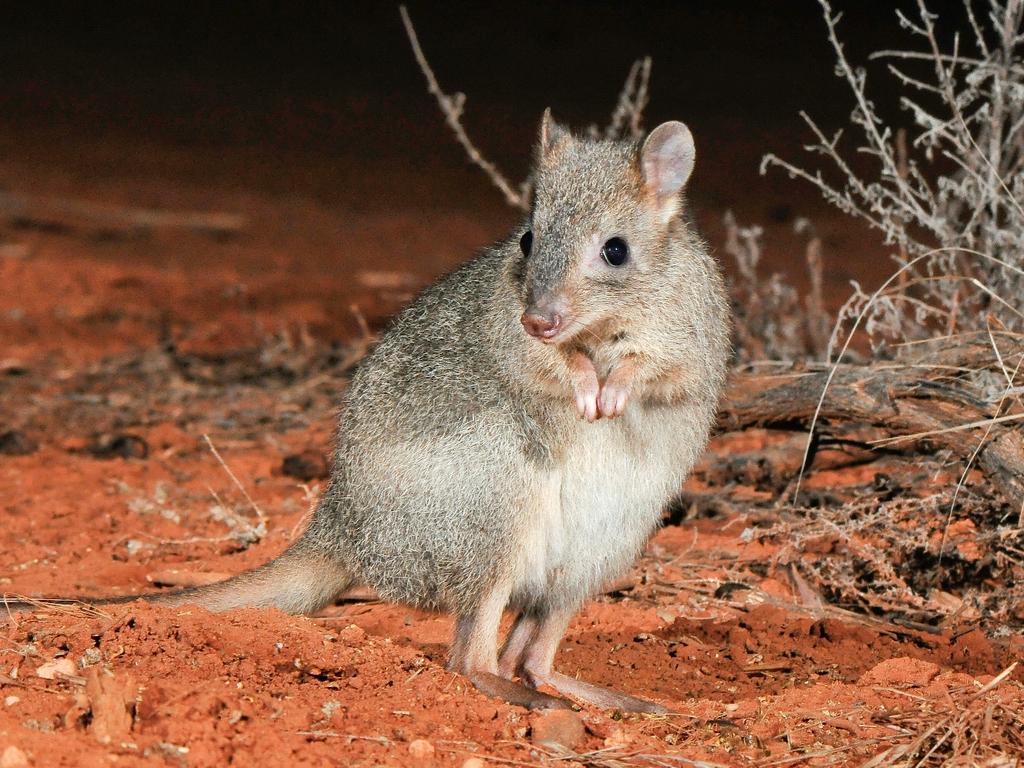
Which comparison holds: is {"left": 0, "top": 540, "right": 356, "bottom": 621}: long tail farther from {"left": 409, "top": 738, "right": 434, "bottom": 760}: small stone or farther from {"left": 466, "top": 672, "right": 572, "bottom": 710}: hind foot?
{"left": 409, "top": 738, "right": 434, "bottom": 760}: small stone

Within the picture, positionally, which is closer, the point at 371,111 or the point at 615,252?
the point at 615,252

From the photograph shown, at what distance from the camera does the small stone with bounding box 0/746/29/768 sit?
3.06 meters

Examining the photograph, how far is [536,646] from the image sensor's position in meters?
4.53

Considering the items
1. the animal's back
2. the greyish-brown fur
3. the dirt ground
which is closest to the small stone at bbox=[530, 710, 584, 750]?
the dirt ground

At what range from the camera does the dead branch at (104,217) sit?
38.0ft

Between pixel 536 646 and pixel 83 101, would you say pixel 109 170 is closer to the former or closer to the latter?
pixel 83 101

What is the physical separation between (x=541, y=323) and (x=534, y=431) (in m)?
0.38

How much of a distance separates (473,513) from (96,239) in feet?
26.3

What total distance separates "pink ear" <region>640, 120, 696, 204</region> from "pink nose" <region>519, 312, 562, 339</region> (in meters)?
0.63

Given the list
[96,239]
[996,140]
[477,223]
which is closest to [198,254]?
[96,239]

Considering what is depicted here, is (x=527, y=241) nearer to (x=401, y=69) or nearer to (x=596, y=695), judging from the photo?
(x=596, y=695)

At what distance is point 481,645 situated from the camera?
4168 millimetres

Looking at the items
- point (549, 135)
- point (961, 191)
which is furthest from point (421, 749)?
point (961, 191)

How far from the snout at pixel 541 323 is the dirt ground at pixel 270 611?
3.39ft
